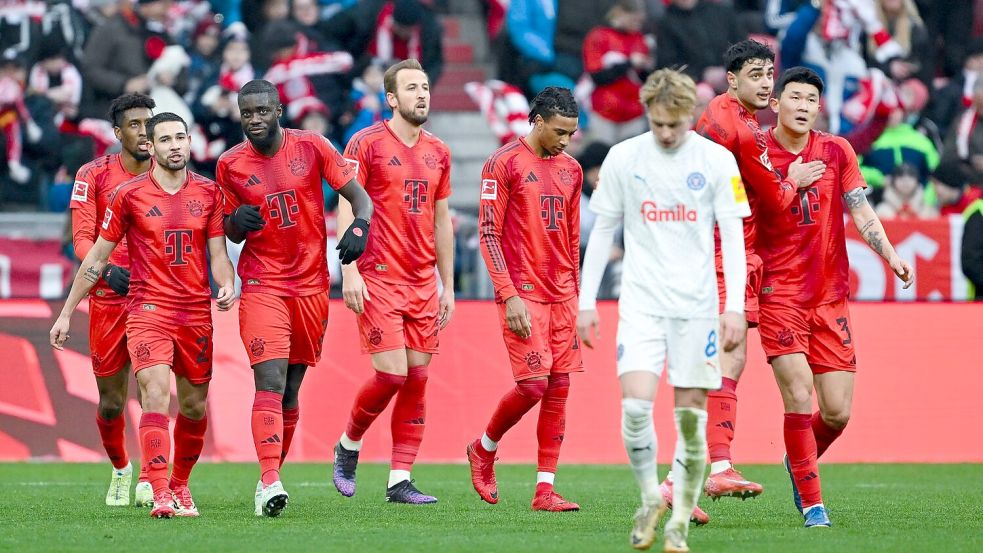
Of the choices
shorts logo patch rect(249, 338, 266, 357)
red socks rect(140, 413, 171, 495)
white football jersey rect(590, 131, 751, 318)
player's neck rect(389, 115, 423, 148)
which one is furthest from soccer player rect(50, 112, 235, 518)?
white football jersey rect(590, 131, 751, 318)

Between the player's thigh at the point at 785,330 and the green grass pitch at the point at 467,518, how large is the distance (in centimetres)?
102

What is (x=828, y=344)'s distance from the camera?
29.7 feet

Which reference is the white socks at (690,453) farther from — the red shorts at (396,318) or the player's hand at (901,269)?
the red shorts at (396,318)

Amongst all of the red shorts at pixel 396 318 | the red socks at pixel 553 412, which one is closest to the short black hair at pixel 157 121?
the red shorts at pixel 396 318

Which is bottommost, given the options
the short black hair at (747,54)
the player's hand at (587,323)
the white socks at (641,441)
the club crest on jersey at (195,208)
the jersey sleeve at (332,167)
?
the white socks at (641,441)

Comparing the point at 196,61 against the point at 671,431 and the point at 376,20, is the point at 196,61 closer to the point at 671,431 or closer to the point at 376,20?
the point at 376,20

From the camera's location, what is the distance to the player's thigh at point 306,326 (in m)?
9.80

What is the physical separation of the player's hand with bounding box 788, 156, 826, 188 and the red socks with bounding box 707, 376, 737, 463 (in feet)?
4.18

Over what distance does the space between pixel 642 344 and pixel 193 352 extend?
3.18m

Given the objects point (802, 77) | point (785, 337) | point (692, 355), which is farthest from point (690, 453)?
point (802, 77)

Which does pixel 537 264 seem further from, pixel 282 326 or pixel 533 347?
pixel 282 326

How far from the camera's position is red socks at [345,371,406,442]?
1032 cm

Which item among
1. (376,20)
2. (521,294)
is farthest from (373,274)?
(376,20)

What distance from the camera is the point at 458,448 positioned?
14109 mm
